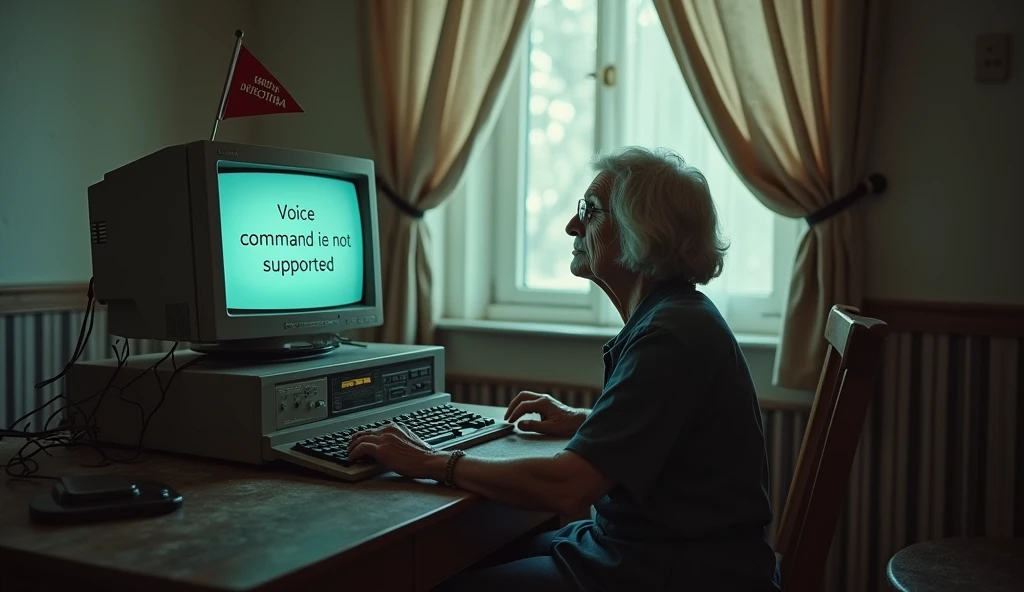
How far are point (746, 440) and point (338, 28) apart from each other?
2.25 m

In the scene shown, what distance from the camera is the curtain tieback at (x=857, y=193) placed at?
231 cm

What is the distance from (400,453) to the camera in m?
1.37

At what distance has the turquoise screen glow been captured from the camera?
5.23 feet

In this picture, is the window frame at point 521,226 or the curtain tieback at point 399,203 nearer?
the window frame at point 521,226

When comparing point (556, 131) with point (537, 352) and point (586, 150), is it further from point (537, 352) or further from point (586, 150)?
point (537, 352)

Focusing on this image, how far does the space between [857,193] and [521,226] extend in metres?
1.09

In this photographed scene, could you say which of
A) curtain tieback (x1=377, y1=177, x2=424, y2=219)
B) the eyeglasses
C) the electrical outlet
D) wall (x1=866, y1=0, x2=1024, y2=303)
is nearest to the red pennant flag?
the eyeglasses

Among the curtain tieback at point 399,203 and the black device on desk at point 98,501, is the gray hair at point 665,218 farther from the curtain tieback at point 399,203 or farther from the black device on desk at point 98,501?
the curtain tieback at point 399,203

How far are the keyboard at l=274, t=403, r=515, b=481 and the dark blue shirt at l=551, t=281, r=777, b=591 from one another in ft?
1.01

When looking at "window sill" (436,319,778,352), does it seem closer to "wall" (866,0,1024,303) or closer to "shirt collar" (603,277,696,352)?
"wall" (866,0,1024,303)

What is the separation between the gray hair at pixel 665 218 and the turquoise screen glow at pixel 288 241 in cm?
61

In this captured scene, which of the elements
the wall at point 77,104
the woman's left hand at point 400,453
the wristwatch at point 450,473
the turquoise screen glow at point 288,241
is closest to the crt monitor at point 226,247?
the turquoise screen glow at point 288,241

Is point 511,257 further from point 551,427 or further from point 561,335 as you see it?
point 551,427

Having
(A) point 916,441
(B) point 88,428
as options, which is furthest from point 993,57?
(B) point 88,428
